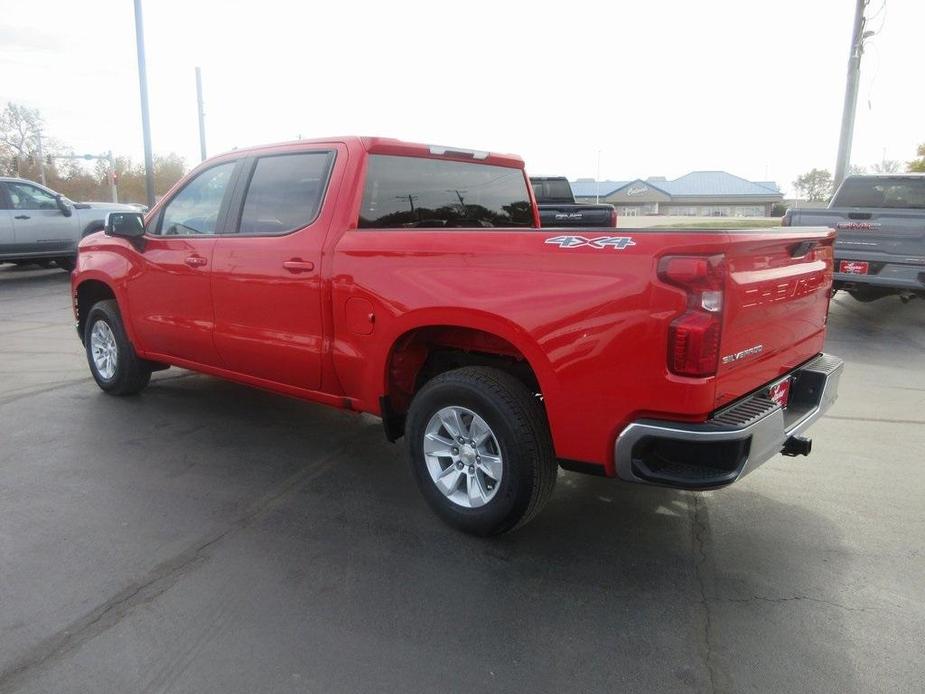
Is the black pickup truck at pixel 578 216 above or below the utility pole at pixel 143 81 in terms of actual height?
below

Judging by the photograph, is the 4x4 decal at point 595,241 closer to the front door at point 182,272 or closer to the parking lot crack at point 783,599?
the parking lot crack at point 783,599

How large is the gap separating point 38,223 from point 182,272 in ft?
37.3

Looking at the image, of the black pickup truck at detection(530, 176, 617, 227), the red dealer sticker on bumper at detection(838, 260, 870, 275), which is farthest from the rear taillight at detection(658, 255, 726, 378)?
the red dealer sticker on bumper at detection(838, 260, 870, 275)

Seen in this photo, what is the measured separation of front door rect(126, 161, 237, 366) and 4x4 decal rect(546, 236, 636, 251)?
259 cm

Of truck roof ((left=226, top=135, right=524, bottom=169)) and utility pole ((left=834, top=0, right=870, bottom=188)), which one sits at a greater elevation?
utility pole ((left=834, top=0, right=870, bottom=188))

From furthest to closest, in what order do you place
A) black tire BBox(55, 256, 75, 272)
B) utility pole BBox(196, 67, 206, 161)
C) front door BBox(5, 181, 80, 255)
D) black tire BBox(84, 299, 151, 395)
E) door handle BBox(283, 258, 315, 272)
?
1. utility pole BBox(196, 67, 206, 161)
2. black tire BBox(55, 256, 75, 272)
3. front door BBox(5, 181, 80, 255)
4. black tire BBox(84, 299, 151, 395)
5. door handle BBox(283, 258, 315, 272)

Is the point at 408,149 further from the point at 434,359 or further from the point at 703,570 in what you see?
the point at 703,570

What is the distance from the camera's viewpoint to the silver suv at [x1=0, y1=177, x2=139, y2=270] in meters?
13.6

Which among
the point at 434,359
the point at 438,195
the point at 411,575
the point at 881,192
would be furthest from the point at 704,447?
the point at 881,192

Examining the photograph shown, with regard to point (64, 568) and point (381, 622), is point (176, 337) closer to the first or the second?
point (64, 568)

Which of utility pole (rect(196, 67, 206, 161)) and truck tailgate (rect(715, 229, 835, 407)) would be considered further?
utility pole (rect(196, 67, 206, 161))

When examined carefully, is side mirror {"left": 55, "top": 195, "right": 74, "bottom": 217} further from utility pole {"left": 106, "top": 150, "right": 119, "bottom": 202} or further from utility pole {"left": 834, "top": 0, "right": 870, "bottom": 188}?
utility pole {"left": 106, "top": 150, "right": 119, "bottom": 202}

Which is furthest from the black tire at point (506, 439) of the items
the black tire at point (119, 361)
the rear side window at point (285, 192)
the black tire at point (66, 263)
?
the black tire at point (66, 263)

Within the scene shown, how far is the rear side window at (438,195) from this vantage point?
406 cm
